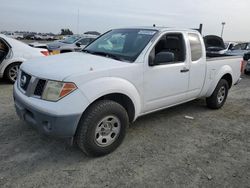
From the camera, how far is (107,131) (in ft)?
11.6

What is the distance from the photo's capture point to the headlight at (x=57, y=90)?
120 inches

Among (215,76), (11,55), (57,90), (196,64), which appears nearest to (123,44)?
(196,64)

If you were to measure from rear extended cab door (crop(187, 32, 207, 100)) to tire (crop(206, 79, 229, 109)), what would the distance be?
27.2 inches

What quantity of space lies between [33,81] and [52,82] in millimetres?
362

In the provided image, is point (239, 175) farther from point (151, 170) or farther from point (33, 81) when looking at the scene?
point (33, 81)

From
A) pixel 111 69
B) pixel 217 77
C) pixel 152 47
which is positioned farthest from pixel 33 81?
pixel 217 77

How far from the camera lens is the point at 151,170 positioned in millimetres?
3246

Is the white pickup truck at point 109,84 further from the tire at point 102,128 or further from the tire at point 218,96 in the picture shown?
the tire at point 218,96

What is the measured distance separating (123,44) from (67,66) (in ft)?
4.13

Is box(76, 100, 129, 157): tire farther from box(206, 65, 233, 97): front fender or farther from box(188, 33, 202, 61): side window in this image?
box(206, 65, 233, 97): front fender

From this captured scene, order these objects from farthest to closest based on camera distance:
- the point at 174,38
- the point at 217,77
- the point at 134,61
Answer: the point at 217,77 < the point at 174,38 < the point at 134,61

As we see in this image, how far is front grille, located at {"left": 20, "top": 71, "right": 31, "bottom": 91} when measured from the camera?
3.46 meters

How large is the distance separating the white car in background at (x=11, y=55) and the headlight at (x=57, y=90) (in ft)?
15.6

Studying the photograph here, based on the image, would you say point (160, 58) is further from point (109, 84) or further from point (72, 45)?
point (72, 45)
